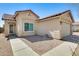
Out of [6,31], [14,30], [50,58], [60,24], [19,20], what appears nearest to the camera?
[50,58]

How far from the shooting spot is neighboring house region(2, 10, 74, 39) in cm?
981

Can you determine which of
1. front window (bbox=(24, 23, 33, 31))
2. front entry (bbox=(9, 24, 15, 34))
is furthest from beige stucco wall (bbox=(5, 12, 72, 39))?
front entry (bbox=(9, 24, 15, 34))

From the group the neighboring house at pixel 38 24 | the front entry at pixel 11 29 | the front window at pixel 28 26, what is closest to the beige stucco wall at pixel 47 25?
the neighboring house at pixel 38 24

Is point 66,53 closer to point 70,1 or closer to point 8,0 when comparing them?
point 70,1

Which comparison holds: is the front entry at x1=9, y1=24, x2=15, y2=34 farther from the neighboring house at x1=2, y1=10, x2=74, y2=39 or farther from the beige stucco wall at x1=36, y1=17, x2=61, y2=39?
the beige stucco wall at x1=36, y1=17, x2=61, y2=39

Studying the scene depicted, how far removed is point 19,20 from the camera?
12070mm

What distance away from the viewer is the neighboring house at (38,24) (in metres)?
9.81

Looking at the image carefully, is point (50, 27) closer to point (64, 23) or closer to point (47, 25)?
point (47, 25)

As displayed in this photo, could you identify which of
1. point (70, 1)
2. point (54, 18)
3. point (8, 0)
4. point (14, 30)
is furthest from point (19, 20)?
point (70, 1)

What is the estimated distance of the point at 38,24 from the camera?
12.7m

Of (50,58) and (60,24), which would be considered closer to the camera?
(50,58)

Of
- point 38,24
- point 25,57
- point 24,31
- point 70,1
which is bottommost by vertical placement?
point 25,57

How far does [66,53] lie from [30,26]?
7.43 meters

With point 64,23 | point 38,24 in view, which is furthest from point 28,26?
point 64,23
